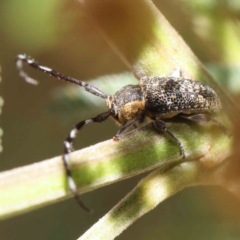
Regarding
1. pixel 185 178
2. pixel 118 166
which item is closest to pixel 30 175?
pixel 118 166

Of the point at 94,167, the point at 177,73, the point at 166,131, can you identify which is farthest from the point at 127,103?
the point at 94,167

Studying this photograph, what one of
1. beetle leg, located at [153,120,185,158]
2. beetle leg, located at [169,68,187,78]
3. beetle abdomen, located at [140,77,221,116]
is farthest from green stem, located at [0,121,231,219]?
beetle abdomen, located at [140,77,221,116]

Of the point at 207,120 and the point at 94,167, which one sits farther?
the point at 207,120

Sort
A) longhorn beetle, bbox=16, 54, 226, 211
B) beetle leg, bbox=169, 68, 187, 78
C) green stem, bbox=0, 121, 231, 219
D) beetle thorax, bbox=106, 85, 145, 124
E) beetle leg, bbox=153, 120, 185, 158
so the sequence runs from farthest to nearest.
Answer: beetle thorax, bbox=106, 85, 145, 124, longhorn beetle, bbox=16, 54, 226, 211, beetle leg, bbox=169, 68, 187, 78, beetle leg, bbox=153, 120, 185, 158, green stem, bbox=0, 121, 231, 219

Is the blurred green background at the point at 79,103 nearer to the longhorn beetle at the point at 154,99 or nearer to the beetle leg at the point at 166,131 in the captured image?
the longhorn beetle at the point at 154,99

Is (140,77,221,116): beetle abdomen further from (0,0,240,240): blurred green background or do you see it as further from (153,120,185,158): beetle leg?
(153,120,185,158): beetle leg

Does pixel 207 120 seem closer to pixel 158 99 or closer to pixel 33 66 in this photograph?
pixel 158 99

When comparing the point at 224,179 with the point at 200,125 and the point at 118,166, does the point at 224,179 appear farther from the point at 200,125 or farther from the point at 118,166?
the point at 118,166
